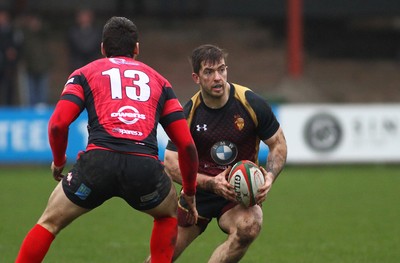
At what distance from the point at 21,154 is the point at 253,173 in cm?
1074

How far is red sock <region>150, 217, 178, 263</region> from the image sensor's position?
6.64 meters

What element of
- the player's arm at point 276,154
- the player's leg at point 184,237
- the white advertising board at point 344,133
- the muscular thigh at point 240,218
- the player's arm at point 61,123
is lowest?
the white advertising board at point 344,133

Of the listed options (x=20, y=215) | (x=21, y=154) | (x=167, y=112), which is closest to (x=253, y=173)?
(x=167, y=112)

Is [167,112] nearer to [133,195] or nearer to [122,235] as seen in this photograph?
[133,195]

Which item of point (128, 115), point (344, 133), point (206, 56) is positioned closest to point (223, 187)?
point (206, 56)

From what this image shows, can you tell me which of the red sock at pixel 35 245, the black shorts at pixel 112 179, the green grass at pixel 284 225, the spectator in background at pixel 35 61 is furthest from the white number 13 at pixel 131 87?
the spectator in background at pixel 35 61

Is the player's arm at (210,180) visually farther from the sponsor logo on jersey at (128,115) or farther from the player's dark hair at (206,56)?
the sponsor logo on jersey at (128,115)

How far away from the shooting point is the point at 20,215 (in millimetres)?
11977

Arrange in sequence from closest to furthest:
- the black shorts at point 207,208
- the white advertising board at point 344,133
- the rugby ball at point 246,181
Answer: the rugby ball at point 246,181
the black shorts at point 207,208
the white advertising board at point 344,133

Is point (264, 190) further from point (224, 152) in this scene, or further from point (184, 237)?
point (184, 237)

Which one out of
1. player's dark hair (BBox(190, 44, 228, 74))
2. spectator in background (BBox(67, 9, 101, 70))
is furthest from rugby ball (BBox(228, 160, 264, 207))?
spectator in background (BBox(67, 9, 101, 70))

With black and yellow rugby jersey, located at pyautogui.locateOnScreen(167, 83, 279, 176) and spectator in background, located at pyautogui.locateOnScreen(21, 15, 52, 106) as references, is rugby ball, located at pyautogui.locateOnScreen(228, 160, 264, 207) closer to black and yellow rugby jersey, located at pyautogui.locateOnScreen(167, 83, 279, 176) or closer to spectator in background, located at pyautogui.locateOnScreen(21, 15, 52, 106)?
black and yellow rugby jersey, located at pyautogui.locateOnScreen(167, 83, 279, 176)

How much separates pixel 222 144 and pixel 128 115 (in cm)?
133

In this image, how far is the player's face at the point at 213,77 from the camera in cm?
722
